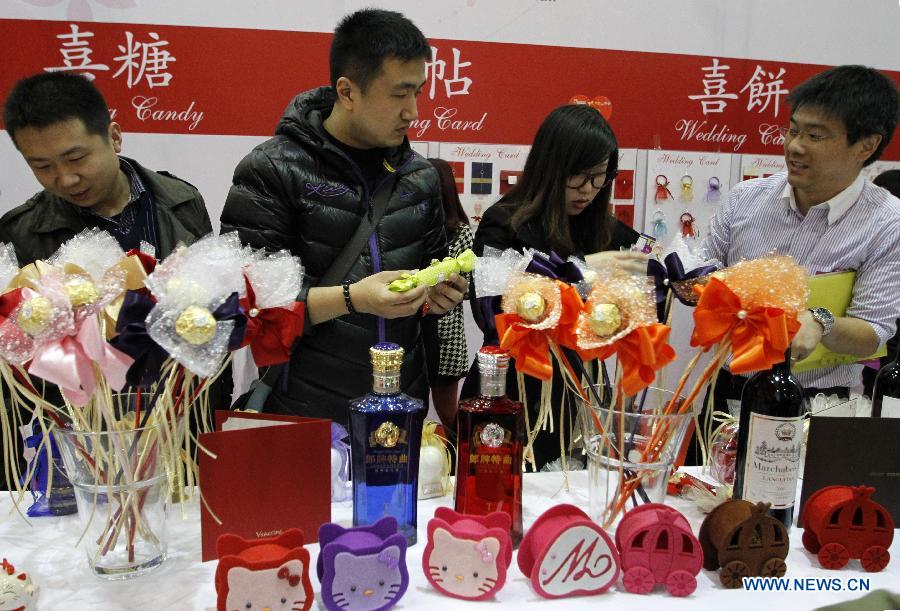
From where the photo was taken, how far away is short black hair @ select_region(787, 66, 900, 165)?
181 centimetres

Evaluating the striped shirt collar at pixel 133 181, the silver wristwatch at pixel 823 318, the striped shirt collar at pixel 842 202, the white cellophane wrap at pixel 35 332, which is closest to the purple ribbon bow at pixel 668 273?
the silver wristwatch at pixel 823 318

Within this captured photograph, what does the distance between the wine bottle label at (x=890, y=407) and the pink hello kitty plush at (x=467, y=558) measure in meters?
0.75

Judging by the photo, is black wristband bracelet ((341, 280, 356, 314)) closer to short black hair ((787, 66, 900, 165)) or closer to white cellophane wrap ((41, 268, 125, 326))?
white cellophane wrap ((41, 268, 125, 326))

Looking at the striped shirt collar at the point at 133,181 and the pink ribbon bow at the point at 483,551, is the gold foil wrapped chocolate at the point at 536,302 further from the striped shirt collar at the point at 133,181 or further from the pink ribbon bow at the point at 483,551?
the striped shirt collar at the point at 133,181

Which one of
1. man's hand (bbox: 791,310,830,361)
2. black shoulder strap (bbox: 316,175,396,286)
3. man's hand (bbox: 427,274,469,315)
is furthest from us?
black shoulder strap (bbox: 316,175,396,286)

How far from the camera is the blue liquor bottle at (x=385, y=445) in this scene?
979mm

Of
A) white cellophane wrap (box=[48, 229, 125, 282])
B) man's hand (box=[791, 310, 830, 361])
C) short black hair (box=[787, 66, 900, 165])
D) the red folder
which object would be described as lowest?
the red folder

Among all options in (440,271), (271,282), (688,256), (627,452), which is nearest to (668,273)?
(688,256)

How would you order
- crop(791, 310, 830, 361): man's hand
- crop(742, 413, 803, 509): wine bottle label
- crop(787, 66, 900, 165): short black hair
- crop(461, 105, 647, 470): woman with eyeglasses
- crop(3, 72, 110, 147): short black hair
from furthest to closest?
crop(461, 105, 647, 470): woman with eyeglasses → crop(787, 66, 900, 165): short black hair → crop(3, 72, 110, 147): short black hair → crop(791, 310, 830, 361): man's hand → crop(742, 413, 803, 509): wine bottle label

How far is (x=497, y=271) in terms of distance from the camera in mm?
1079

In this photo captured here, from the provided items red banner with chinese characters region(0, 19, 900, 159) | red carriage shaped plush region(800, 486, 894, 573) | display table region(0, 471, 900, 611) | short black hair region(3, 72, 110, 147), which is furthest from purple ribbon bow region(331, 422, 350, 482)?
red banner with chinese characters region(0, 19, 900, 159)

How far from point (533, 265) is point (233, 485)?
1.77 feet

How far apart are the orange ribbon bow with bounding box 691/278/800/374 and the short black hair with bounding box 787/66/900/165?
3.56 ft

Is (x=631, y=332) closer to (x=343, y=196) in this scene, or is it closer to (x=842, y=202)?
(x=343, y=196)
